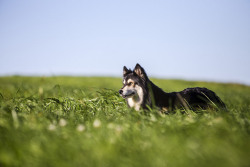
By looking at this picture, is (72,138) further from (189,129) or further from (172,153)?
(189,129)

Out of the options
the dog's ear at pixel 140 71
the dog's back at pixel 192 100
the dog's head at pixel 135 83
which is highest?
the dog's ear at pixel 140 71

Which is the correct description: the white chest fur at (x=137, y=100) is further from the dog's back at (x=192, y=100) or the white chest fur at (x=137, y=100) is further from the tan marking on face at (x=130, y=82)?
the dog's back at (x=192, y=100)

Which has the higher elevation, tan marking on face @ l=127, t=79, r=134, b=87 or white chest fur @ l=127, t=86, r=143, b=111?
tan marking on face @ l=127, t=79, r=134, b=87

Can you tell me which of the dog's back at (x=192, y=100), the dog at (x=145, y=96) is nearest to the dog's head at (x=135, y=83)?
the dog at (x=145, y=96)

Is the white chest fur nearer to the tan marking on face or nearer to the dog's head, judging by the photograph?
the dog's head

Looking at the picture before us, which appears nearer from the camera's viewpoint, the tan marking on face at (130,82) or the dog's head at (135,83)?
the dog's head at (135,83)

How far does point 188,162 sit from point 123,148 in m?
0.78

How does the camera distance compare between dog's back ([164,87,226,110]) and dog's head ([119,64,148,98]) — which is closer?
dog's head ([119,64,148,98])

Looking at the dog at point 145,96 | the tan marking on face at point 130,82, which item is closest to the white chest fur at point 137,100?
the dog at point 145,96

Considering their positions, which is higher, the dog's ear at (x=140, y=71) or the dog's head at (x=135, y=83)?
the dog's ear at (x=140, y=71)

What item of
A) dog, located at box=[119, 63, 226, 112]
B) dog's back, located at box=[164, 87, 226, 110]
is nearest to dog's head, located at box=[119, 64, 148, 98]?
dog, located at box=[119, 63, 226, 112]

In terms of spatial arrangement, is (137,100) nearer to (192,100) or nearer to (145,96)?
(145,96)

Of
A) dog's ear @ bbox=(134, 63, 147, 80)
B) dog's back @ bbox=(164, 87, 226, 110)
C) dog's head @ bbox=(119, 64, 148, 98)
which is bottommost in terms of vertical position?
dog's back @ bbox=(164, 87, 226, 110)

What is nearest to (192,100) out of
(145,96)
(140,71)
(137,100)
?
(145,96)
